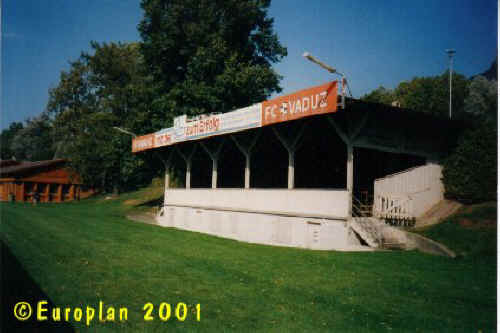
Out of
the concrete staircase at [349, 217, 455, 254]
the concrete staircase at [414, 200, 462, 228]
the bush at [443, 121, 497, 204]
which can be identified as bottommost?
the concrete staircase at [349, 217, 455, 254]

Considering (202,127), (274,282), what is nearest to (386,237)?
(274,282)

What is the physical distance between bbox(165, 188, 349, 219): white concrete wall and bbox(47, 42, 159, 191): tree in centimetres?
992

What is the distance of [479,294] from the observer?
814 centimetres

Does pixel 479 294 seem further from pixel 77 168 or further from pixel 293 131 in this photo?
pixel 77 168

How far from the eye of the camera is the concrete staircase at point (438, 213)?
14484 mm

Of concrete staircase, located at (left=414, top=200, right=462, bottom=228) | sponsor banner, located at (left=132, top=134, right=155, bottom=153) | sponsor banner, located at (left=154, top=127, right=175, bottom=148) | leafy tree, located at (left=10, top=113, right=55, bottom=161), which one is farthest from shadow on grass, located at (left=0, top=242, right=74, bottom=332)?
leafy tree, located at (left=10, top=113, right=55, bottom=161)

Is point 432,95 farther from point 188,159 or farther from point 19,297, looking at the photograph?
point 19,297

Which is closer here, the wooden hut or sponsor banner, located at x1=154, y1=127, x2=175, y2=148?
sponsor banner, located at x1=154, y1=127, x2=175, y2=148

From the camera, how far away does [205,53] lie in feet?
95.5

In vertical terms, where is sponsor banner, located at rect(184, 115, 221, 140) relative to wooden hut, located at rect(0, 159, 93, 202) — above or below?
above

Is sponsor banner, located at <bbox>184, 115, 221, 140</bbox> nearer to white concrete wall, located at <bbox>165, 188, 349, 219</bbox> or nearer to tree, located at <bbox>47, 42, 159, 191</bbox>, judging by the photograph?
white concrete wall, located at <bbox>165, 188, 349, 219</bbox>

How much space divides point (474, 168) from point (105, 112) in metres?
48.4

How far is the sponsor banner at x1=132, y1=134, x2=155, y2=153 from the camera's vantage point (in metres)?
24.8

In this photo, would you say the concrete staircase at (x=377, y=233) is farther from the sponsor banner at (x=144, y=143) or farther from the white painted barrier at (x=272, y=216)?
the sponsor banner at (x=144, y=143)
